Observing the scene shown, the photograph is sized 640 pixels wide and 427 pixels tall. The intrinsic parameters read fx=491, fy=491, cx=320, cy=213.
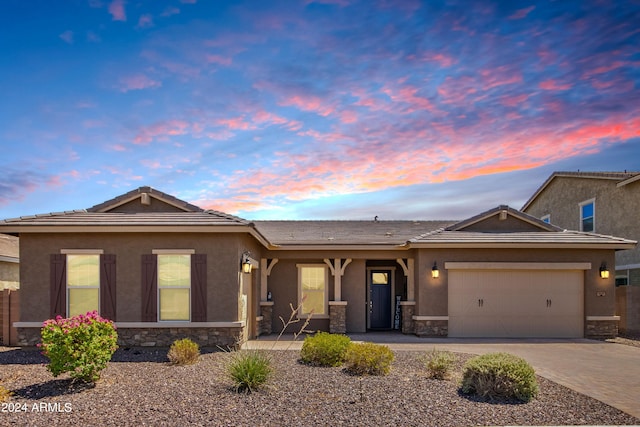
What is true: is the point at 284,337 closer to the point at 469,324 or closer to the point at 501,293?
the point at 469,324

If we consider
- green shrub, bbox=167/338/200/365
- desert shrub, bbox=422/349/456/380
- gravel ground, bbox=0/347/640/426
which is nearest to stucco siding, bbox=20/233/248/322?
green shrub, bbox=167/338/200/365

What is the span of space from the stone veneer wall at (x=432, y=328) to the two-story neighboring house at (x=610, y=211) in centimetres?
582

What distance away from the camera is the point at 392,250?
15.2 metres

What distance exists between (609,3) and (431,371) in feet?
26.0

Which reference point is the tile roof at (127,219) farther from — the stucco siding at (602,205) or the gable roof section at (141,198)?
the stucco siding at (602,205)

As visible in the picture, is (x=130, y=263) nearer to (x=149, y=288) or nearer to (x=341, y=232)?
(x=149, y=288)

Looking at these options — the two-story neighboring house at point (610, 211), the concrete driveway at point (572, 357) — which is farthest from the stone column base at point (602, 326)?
the two-story neighboring house at point (610, 211)

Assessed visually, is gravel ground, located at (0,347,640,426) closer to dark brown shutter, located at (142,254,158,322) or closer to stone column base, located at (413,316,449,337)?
dark brown shutter, located at (142,254,158,322)

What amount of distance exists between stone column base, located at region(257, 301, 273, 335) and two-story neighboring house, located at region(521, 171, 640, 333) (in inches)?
428

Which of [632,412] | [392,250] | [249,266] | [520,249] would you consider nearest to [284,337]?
[249,266]

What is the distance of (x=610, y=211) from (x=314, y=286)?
37.9ft

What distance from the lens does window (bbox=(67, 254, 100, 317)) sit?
11.5 meters

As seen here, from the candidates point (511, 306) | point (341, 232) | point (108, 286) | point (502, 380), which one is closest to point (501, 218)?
point (511, 306)

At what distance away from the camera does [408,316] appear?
14.9 metres
